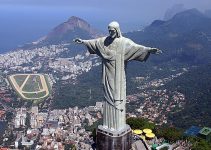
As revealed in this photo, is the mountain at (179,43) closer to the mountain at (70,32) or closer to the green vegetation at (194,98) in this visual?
the mountain at (70,32)

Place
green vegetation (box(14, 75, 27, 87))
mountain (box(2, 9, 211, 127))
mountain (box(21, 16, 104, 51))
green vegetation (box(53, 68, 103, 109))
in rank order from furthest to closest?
mountain (box(21, 16, 104, 51)), green vegetation (box(14, 75, 27, 87)), green vegetation (box(53, 68, 103, 109)), mountain (box(2, 9, 211, 127))

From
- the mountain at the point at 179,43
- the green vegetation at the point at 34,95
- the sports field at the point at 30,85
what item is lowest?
the green vegetation at the point at 34,95

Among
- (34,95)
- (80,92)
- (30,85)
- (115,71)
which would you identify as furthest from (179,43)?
(115,71)

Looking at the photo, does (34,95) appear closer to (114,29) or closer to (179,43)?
(114,29)

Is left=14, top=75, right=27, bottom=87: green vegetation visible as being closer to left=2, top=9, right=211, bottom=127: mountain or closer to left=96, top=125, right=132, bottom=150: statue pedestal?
left=2, top=9, right=211, bottom=127: mountain

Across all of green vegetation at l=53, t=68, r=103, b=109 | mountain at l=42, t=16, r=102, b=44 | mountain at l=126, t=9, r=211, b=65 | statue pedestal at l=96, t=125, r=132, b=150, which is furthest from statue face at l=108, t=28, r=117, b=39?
mountain at l=42, t=16, r=102, b=44

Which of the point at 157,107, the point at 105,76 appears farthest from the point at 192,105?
the point at 105,76


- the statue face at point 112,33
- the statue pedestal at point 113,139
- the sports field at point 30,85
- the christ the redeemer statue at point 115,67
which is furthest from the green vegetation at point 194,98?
the statue face at point 112,33

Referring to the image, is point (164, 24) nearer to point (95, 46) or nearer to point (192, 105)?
point (192, 105)
